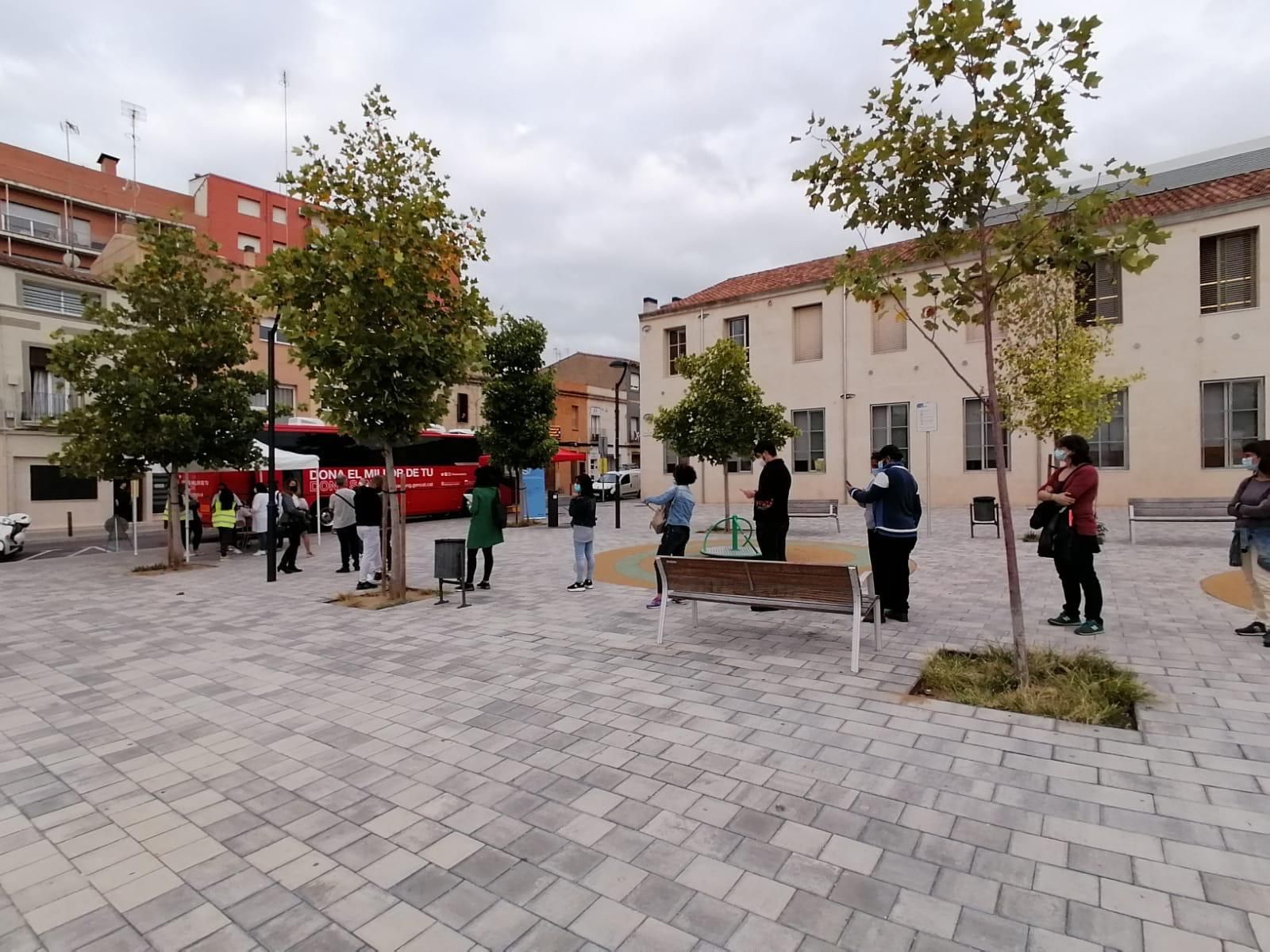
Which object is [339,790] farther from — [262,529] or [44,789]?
[262,529]

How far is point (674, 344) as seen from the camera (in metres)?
30.1

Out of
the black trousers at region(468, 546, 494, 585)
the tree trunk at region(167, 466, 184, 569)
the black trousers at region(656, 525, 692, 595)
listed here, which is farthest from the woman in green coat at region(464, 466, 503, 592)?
the tree trunk at region(167, 466, 184, 569)

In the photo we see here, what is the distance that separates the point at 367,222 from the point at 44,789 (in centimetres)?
684

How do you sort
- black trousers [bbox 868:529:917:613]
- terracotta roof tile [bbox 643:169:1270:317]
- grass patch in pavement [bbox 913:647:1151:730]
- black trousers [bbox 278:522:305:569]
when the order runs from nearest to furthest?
1. grass patch in pavement [bbox 913:647:1151:730]
2. black trousers [bbox 868:529:917:613]
3. black trousers [bbox 278:522:305:569]
4. terracotta roof tile [bbox 643:169:1270:317]

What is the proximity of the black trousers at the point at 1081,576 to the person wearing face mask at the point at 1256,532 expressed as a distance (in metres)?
1.05

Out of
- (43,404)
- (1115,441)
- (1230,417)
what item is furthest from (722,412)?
(43,404)

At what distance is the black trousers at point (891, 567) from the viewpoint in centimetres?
657

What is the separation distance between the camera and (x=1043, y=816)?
3057 mm

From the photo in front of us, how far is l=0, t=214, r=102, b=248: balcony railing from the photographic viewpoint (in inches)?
1319

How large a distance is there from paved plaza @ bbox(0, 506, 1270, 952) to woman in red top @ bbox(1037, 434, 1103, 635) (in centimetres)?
35

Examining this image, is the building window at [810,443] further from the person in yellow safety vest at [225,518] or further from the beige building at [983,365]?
the person in yellow safety vest at [225,518]

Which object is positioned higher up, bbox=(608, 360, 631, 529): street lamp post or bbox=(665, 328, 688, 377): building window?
bbox=(665, 328, 688, 377): building window

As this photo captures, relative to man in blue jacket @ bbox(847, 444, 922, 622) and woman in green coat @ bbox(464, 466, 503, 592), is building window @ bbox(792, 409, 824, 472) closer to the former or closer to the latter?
woman in green coat @ bbox(464, 466, 503, 592)

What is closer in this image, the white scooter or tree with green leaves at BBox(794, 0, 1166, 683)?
tree with green leaves at BBox(794, 0, 1166, 683)
